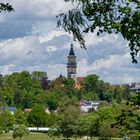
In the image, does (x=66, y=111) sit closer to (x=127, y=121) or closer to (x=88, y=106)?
(x=88, y=106)

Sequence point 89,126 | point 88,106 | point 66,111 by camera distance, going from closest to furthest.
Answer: point 89,126
point 66,111
point 88,106

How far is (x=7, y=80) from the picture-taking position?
183000 millimetres

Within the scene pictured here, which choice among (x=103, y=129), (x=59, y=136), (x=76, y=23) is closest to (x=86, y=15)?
(x=76, y=23)

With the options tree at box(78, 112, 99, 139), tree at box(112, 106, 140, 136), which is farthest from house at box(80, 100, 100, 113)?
tree at box(112, 106, 140, 136)

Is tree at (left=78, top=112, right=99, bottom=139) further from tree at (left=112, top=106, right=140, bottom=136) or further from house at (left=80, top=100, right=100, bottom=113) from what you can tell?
tree at (left=112, top=106, right=140, bottom=136)

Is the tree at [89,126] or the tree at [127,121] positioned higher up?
the tree at [89,126]

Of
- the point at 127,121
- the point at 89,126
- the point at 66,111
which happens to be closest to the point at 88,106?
the point at 66,111

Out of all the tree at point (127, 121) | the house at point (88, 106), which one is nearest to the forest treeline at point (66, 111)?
the tree at point (127, 121)

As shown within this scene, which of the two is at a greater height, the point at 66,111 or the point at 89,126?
the point at 66,111

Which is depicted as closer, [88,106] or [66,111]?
[66,111]

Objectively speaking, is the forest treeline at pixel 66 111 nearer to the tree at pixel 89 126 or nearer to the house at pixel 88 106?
the tree at pixel 89 126

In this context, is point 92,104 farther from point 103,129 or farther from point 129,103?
point 129,103

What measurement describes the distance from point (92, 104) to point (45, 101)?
51.9 ft

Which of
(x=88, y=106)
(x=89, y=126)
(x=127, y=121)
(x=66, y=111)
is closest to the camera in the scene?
(x=127, y=121)
